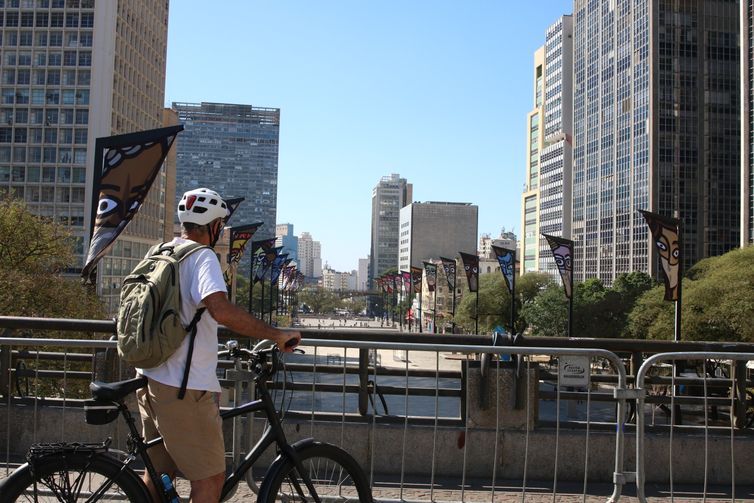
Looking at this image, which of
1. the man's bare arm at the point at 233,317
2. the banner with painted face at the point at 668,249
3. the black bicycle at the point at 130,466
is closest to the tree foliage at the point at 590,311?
the banner with painted face at the point at 668,249

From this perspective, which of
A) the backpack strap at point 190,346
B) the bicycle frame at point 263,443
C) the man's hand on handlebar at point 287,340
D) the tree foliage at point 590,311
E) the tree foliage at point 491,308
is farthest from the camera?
the tree foliage at point 491,308

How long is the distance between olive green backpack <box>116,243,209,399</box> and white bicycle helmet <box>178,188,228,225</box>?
295 mm

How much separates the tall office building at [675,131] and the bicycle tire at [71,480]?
10573 cm

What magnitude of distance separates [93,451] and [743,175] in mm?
97663

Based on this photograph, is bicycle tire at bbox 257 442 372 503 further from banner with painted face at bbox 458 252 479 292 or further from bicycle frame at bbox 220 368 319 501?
banner with painted face at bbox 458 252 479 292

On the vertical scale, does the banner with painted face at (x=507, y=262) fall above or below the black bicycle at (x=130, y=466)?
above

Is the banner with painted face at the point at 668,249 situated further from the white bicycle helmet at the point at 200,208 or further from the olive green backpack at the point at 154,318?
the olive green backpack at the point at 154,318

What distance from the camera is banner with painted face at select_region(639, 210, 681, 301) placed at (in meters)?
20.7

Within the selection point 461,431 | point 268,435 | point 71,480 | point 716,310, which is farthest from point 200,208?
point 716,310

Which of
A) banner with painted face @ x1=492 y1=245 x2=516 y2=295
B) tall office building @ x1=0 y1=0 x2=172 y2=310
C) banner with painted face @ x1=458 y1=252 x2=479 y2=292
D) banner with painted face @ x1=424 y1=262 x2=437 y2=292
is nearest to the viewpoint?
banner with painted face @ x1=492 y1=245 x2=516 y2=295

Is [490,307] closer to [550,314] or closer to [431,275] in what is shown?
[550,314]

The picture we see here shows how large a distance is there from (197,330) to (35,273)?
30.2 meters

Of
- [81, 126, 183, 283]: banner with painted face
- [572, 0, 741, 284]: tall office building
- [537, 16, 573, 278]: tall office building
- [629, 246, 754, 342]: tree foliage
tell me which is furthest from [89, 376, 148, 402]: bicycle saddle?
[537, 16, 573, 278]: tall office building

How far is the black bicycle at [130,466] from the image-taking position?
149 inches
